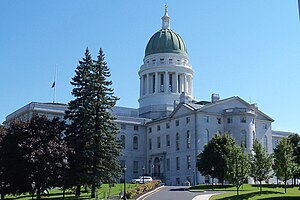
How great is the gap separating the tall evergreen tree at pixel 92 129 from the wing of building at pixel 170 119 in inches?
1252

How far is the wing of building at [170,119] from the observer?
85500 mm

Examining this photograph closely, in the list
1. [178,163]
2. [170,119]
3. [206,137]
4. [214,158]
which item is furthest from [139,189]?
[170,119]

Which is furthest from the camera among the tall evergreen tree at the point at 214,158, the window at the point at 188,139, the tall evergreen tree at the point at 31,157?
the window at the point at 188,139

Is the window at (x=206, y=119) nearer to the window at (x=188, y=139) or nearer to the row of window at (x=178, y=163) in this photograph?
the window at (x=188, y=139)

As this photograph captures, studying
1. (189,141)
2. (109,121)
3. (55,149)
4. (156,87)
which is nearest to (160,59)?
(156,87)

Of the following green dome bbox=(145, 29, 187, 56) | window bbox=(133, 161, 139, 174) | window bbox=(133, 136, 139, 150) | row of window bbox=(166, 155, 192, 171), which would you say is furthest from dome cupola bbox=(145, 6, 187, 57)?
row of window bbox=(166, 155, 192, 171)

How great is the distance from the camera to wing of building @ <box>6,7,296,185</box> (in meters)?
85.5

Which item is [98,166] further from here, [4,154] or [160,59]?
[160,59]

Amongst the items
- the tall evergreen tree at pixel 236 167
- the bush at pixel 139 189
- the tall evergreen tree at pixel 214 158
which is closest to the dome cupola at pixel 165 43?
the tall evergreen tree at pixel 214 158

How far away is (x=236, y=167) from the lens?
4972 cm

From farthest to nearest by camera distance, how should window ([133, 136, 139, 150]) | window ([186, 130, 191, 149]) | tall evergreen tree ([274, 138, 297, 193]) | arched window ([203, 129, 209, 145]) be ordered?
window ([133, 136, 139, 150]), window ([186, 130, 191, 149]), arched window ([203, 129, 209, 145]), tall evergreen tree ([274, 138, 297, 193])

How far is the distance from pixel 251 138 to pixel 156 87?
1121 inches

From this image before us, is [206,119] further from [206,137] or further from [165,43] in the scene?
[165,43]

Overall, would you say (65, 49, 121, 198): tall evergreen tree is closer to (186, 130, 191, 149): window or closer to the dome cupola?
(186, 130, 191, 149): window
